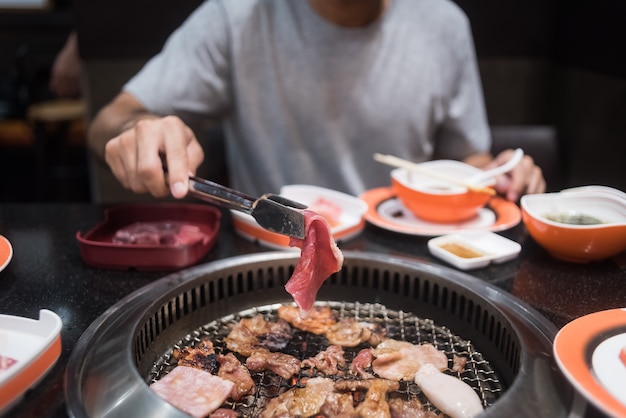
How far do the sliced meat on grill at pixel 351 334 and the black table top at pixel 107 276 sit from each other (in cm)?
36

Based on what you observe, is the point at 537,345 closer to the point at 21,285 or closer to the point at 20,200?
the point at 21,285

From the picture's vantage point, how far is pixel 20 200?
22.3 ft

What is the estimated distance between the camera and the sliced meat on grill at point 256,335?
140cm

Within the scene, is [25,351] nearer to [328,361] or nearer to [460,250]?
[328,361]

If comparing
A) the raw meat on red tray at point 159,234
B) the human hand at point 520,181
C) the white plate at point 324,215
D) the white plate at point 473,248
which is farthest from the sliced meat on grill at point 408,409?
the human hand at point 520,181

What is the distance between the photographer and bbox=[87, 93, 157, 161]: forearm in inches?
94.2

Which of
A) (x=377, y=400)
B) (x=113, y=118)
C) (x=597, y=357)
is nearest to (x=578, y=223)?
(x=597, y=357)

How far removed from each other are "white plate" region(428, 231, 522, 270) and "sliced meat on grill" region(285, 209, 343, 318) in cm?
46

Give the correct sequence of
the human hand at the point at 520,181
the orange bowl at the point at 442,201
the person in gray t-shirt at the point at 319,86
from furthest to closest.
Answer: the person in gray t-shirt at the point at 319,86
the human hand at the point at 520,181
the orange bowl at the point at 442,201

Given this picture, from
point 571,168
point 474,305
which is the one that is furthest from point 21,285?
point 571,168

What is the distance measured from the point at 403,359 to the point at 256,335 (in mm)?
387

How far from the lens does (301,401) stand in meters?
1.17

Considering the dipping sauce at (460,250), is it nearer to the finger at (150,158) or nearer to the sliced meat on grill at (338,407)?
the sliced meat on grill at (338,407)

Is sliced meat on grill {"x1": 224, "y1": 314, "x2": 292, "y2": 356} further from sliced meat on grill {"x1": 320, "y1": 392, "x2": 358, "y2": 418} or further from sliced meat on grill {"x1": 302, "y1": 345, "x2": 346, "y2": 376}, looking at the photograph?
sliced meat on grill {"x1": 320, "y1": 392, "x2": 358, "y2": 418}
